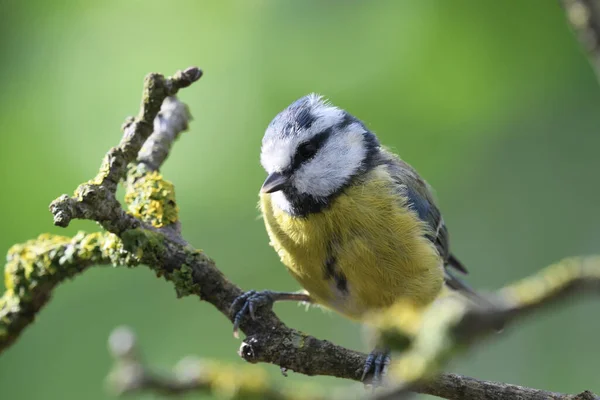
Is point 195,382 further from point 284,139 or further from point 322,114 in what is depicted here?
point 322,114

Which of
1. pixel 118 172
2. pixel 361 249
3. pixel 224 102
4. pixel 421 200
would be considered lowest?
pixel 118 172

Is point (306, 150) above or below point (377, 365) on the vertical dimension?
above

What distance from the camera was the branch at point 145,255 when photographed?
58.8 inches

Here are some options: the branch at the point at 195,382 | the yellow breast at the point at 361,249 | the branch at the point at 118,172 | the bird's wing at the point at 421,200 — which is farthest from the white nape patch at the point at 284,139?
the branch at the point at 195,382

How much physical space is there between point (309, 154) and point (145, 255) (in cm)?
70

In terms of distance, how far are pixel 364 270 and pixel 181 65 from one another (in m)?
1.36

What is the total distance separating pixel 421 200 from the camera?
2.35 meters

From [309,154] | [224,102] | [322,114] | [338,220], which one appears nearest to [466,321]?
[338,220]

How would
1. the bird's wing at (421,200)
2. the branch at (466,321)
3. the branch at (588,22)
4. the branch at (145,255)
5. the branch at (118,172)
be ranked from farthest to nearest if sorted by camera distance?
the bird's wing at (421,200) < the branch at (145,255) < the branch at (118,172) < the branch at (588,22) < the branch at (466,321)

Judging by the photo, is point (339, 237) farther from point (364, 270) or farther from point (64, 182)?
point (64, 182)

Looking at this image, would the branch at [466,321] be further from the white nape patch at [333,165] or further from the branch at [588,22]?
the white nape patch at [333,165]

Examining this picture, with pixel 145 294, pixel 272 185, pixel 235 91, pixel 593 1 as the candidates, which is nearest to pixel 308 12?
pixel 235 91

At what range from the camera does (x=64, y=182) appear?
2.62m

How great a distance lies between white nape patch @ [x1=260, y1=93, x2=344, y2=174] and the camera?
2.05 m
